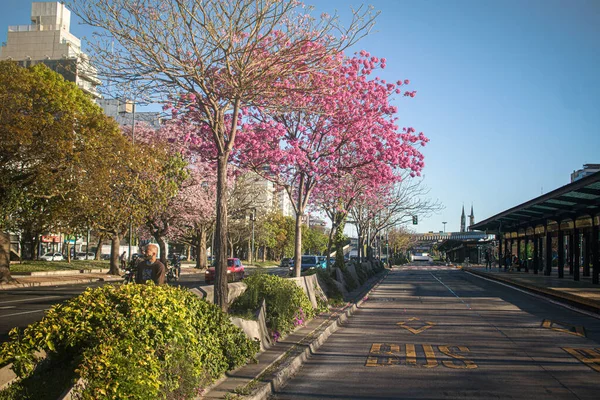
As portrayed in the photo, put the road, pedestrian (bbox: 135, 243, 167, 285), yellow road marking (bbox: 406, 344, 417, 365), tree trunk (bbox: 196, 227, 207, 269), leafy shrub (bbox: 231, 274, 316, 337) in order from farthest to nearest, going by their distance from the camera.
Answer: tree trunk (bbox: 196, 227, 207, 269) → the road → leafy shrub (bbox: 231, 274, 316, 337) → yellow road marking (bbox: 406, 344, 417, 365) → pedestrian (bbox: 135, 243, 167, 285)

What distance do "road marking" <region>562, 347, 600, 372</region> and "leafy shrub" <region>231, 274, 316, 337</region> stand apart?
5.53m

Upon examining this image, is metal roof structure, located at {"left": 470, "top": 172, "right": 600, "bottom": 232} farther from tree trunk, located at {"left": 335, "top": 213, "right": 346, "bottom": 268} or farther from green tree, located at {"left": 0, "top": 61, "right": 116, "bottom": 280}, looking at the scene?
green tree, located at {"left": 0, "top": 61, "right": 116, "bottom": 280}

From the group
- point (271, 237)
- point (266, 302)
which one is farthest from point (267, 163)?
point (271, 237)

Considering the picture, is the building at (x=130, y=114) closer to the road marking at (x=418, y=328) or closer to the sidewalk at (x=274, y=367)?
the sidewalk at (x=274, y=367)

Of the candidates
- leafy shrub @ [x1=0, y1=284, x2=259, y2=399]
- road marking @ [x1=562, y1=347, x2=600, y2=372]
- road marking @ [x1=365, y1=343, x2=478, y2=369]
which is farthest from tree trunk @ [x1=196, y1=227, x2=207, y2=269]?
leafy shrub @ [x1=0, y1=284, x2=259, y2=399]

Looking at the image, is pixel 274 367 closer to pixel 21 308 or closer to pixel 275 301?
pixel 275 301

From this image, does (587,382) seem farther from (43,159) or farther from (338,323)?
(43,159)

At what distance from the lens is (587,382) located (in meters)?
8.64

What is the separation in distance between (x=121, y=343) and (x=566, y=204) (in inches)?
1146

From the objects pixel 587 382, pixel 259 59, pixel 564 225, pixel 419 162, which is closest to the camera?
pixel 587 382

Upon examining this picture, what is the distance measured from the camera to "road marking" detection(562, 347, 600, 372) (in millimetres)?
9953

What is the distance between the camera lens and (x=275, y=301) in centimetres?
1307

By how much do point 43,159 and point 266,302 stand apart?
18.9 m

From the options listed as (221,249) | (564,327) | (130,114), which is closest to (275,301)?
(221,249)
